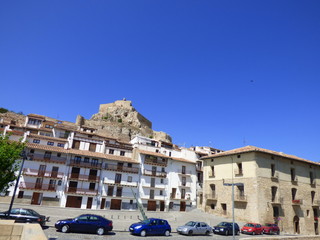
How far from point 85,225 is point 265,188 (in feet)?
85.7

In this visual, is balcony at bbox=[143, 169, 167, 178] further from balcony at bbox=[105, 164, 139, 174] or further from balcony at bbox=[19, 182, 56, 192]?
balcony at bbox=[19, 182, 56, 192]

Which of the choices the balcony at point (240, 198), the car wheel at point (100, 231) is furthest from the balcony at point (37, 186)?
the balcony at point (240, 198)

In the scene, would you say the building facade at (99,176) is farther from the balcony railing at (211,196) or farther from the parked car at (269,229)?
the parked car at (269,229)

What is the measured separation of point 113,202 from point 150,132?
58.0m

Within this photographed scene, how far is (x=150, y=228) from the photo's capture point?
1861 cm

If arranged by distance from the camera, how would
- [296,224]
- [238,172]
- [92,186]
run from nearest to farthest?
[296,224], [238,172], [92,186]

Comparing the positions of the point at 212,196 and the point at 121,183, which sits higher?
the point at 121,183

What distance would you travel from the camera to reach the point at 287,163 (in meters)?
37.0

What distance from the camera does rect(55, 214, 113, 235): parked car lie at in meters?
16.6

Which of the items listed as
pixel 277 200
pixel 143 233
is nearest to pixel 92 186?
pixel 143 233

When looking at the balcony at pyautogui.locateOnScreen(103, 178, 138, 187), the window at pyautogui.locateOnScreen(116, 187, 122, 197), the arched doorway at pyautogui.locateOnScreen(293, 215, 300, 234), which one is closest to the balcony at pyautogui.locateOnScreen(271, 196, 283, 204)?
the arched doorway at pyautogui.locateOnScreen(293, 215, 300, 234)

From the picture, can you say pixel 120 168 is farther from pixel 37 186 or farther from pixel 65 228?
pixel 65 228

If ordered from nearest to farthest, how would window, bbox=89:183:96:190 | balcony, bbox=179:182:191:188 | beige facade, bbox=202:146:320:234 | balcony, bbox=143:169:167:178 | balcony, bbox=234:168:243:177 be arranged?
Answer: beige facade, bbox=202:146:320:234 < balcony, bbox=234:168:243:177 < window, bbox=89:183:96:190 < balcony, bbox=143:169:167:178 < balcony, bbox=179:182:191:188

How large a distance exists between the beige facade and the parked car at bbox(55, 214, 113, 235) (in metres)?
22.2
